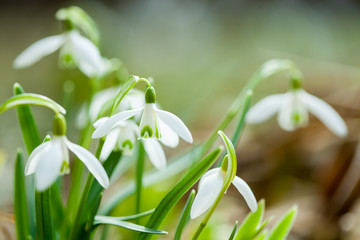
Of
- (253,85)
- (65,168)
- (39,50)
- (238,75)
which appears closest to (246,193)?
(65,168)

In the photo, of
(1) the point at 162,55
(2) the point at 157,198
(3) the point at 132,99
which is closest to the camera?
(3) the point at 132,99

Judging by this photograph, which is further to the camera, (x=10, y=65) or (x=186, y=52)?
(x=186, y=52)

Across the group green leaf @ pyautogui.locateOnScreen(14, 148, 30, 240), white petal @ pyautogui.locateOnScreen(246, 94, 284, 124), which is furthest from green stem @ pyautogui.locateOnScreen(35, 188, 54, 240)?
white petal @ pyautogui.locateOnScreen(246, 94, 284, 124)

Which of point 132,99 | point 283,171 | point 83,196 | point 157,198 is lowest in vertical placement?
point 283,171

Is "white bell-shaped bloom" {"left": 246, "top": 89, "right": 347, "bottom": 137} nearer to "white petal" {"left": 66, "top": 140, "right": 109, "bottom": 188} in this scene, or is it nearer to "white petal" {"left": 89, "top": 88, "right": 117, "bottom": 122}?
"white petal" {"left": 89, "top": 88, "right": 117, "bottom": 122}

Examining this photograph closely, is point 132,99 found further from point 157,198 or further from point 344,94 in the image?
point 344,94

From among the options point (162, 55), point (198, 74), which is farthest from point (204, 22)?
point (198, 74)

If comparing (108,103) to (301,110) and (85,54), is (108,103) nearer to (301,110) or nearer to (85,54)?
(85,54)
